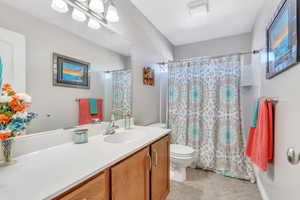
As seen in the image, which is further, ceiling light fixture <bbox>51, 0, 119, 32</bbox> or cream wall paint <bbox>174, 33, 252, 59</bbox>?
cream wall paint <bbox>174, 33, 252, 59</bbox>

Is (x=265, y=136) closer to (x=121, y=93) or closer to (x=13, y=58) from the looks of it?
(x=121, y=93)

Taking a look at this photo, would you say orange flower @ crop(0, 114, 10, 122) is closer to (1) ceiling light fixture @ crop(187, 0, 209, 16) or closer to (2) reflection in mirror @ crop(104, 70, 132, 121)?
(2) reflection in mirror @ crop(104, 70, 132, 121)

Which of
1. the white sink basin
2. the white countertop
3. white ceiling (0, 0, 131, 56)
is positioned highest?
white ceiling (0, 0, 131, 56)

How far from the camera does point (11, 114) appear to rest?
71 cm

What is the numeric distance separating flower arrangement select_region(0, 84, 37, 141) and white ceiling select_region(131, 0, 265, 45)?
5.88ft

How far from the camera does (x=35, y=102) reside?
955 mm

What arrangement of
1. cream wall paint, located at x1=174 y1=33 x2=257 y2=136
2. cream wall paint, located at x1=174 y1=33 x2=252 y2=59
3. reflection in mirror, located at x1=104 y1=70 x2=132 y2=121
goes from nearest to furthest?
reflection in mirror, located at x1=104 y1=70 x2=132 y2=121, cream wall paint, located at x1=174 y1=33 x2=257 y2=136, cream wall paint, located at x1=174 y1=33 x2=252 y2=59

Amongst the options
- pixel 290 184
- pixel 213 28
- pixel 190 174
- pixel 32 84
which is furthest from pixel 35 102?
pixel 213 28

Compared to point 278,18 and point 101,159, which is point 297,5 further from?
point 101,159

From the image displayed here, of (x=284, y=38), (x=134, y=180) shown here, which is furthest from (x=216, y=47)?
(x=134, y=180)

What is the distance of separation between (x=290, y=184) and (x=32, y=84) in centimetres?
190

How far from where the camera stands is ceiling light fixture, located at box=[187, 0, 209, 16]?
182 centimetres

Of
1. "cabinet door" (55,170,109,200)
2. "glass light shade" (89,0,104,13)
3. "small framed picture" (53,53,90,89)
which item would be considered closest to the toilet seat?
"cabinet door" (55,170,109,200)

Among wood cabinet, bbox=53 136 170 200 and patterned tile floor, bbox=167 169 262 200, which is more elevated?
wood cabinet, bbox=53 136 170 200
